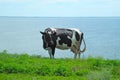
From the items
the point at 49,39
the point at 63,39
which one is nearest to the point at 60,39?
the point at 63,39

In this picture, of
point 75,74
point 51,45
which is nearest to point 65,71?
point 75,74

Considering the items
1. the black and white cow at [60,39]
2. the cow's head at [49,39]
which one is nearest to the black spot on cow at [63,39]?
the black and white cow at [60,39]

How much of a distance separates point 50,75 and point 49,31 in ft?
24.3

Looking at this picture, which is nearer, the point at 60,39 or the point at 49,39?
the point at 49,39

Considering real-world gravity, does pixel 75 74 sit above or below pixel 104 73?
below

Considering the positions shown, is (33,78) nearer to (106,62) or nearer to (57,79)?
(57,79)

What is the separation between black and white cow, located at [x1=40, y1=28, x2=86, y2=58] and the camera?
1938 centimetres

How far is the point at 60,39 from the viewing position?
19.8m

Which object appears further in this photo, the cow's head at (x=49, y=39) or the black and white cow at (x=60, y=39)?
the black and white cow at (x=60, y=39)

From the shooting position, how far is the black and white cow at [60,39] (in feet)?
63.6

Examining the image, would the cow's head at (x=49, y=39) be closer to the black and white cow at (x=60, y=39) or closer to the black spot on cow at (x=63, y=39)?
the black and white cow at (x=60, y=39)

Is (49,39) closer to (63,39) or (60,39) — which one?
(60,39)

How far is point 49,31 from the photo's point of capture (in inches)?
771

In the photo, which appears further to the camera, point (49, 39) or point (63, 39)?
point (63, 39)
